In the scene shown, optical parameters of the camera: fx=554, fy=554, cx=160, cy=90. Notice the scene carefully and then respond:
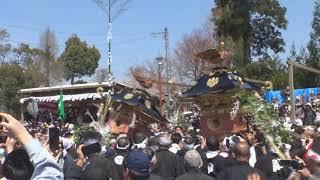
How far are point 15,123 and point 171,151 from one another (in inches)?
241

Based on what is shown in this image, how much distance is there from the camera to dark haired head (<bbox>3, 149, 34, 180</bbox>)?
293 cm

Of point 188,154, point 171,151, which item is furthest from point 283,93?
point 188,154

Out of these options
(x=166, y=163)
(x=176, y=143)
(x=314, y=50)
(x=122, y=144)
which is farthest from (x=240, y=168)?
(x=314, y=50)

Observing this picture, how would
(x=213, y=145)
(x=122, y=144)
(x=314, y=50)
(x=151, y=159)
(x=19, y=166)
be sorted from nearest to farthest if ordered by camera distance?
(x=19, y=166) < (x=151, y=159) < (x=122, y=144) < (x=213, y=145) < (x=314, y=50)

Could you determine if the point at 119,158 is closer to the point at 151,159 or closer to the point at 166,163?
the point at 166,163

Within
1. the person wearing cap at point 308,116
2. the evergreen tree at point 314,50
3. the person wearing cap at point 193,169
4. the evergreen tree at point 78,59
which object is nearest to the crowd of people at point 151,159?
the person wearing cap at point 193,169

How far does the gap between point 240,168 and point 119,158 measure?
220 cm

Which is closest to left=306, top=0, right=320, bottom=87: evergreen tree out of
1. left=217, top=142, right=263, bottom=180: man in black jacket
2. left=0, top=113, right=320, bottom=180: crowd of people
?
left=0, top=113, right=320, bottom=180: crowd of people

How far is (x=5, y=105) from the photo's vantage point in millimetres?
45844

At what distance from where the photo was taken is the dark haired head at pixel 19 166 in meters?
2.93

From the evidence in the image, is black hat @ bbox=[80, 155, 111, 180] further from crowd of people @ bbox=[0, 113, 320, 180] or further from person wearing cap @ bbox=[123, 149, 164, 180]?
person wearing cap @ bbox=[123, 149, 164, 180]

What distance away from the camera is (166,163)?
8.16 meters

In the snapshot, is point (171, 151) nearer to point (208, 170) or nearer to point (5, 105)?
point (208, 170)

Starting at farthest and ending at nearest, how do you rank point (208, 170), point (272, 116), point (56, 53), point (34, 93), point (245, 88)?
point (56, 53) → point (34, 93) → point (245, 88) → point (272, 116) → point (208, 170)
